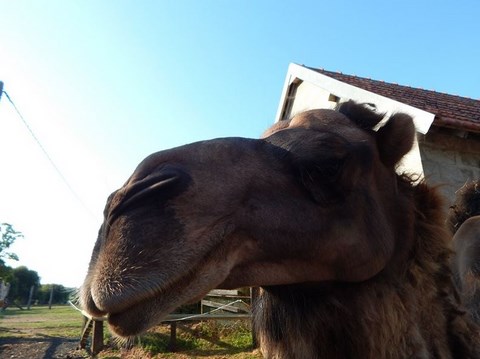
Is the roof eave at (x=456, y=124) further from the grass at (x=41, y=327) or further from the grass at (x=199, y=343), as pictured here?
the grass at (x=41, y=327)

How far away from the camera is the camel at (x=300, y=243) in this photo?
→ 162cm

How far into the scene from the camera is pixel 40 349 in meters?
13.9

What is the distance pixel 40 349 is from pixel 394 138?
46.4ft

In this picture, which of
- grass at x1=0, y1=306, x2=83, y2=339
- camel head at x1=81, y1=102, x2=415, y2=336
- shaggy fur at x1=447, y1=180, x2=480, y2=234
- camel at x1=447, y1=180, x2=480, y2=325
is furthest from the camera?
grass at x1=0, y1=306, x2=83, y2=339

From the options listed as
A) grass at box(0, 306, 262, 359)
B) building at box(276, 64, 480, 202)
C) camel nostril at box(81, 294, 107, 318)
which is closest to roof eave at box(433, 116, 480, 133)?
building at box(276, 64, 480, 202)

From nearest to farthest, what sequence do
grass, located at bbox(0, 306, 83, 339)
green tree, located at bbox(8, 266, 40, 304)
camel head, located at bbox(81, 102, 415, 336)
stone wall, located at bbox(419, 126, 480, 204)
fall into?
camel head, located at bbox(81, 102, 415, 336) < stone wall, located at bbox(419, 126, 480, 204) < grass, located at bbox(0, 306, 83, 339) < green tree, located at bbox(8, 266, 40, 304)

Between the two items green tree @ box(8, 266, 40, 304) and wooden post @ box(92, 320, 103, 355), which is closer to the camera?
wooden post @ box(92, 320, 103, 355)

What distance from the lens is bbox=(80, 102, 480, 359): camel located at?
1.62 m

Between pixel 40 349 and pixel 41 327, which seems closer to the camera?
pixel 40 349

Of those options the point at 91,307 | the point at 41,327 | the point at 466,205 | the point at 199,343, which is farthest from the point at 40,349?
the point at 91,307

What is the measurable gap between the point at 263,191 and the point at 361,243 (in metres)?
0.54

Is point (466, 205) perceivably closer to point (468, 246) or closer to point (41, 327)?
point (468, 246)

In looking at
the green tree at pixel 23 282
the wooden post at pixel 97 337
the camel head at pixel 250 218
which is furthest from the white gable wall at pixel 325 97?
the green tree at pixel 23 282

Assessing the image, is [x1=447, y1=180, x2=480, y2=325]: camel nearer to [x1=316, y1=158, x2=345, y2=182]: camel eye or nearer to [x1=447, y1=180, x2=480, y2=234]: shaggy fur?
[x1=447, y1=180, x2=480, y2=234]: shaggy fur
